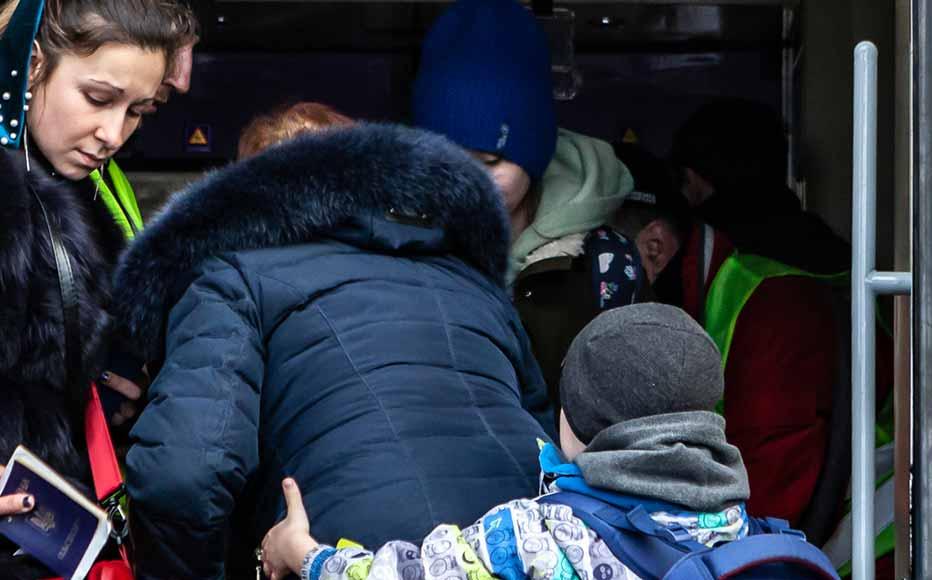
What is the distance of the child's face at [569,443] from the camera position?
2301 mm

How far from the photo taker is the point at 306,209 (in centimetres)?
257

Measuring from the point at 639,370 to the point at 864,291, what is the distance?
1.19 ft

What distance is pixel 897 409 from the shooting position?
2.45m

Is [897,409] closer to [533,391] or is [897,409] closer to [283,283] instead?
[533,391]

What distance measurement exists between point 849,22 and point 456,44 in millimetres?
1458

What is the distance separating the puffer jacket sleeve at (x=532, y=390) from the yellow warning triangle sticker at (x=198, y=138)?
2310 mm

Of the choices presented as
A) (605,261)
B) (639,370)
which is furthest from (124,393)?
(605,261)

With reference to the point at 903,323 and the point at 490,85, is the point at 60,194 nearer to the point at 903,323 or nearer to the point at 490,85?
the point at 490,85

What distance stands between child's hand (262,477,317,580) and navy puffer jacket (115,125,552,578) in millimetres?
36

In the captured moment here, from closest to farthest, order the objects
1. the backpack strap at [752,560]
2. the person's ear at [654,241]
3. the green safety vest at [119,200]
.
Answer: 1. the backpack strap at [752,560]
2. the green safety vest at [119,200]
3. the person's ear at [654,241]

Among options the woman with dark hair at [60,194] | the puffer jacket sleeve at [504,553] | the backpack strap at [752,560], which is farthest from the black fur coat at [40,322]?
the backpack strap at [752,560]

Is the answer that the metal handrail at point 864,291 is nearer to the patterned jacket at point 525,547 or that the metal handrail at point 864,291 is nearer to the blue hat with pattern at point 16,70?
the patterned jacket at point 525,547

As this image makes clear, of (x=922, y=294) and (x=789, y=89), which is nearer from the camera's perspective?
(x=922, y=294)

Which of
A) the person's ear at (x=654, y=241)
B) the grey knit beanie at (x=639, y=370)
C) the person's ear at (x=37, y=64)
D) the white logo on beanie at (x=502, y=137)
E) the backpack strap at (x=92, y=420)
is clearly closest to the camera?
the grey knit beanie at (x=639, y=370)
